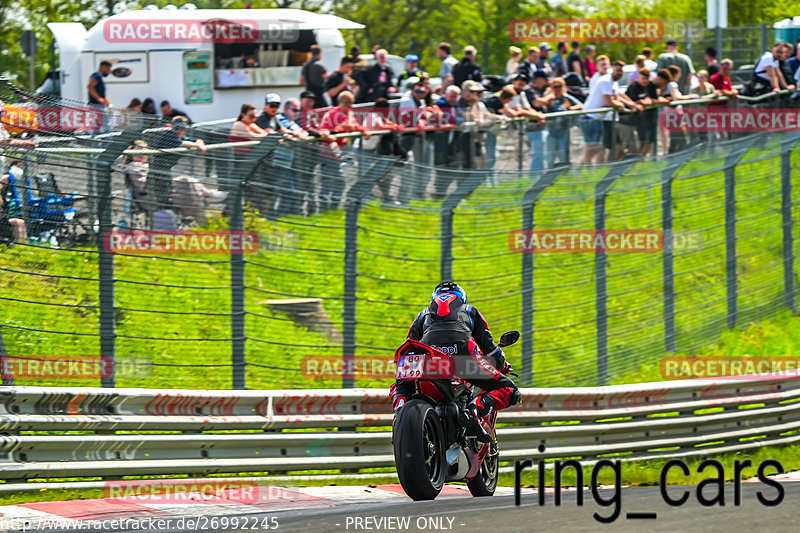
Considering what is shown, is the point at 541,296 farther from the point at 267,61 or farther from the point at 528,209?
the point at 267,61

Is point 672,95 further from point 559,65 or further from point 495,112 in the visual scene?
point 559,65

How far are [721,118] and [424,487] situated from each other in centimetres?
1228

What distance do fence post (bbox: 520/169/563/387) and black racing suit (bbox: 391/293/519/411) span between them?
3.51m

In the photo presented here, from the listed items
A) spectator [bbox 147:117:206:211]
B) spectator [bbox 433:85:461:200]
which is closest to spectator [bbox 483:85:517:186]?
spectator [bbox 433:85:461:200]

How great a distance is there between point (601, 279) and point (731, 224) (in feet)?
9.42

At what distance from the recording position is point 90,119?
10531 millimetres

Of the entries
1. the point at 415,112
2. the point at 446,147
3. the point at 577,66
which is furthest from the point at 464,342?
the point at 577,66

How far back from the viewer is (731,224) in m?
16.3

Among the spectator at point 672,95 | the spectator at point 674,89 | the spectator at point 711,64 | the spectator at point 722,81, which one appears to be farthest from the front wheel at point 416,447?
the spectator at point 711,64

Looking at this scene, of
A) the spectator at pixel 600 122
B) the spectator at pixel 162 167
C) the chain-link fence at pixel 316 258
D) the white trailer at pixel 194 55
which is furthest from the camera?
the white trailer at pixel 194 55

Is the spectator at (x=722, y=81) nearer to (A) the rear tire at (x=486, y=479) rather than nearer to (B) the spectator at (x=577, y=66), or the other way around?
(B) the spectator at (x=577, y=66)

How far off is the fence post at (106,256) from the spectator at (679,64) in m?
12.5

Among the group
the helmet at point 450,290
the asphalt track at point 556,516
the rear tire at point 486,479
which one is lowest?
the rear tire at point 486,479

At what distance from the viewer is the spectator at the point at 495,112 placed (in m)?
15.9
